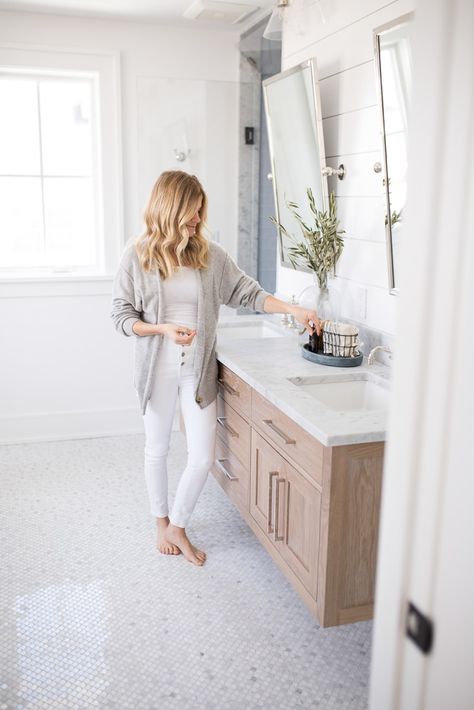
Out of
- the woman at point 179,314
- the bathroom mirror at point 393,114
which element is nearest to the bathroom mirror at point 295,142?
the bathroom mirror at point 393,114

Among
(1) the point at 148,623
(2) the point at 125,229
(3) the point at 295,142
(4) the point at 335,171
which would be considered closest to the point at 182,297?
(4) the point at 335,171

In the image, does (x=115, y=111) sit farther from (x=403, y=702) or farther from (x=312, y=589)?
(x=403, y=702)

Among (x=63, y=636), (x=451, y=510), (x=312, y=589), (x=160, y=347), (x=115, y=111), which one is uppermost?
(x=115, y=111)

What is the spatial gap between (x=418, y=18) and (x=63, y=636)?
2103 mm

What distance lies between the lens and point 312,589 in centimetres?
199

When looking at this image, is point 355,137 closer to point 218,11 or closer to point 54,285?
point 218,11

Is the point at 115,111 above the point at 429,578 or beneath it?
above

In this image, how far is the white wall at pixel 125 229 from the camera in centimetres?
377

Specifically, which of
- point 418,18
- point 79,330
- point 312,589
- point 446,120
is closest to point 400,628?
point 446,120

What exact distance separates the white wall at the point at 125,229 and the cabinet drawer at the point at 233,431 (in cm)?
138

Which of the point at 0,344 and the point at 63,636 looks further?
the point at 0,344

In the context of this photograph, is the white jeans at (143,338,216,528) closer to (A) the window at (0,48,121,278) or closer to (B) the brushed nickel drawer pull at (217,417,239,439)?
(B) the brushed nickel drawer pull at (217,417,239,439)

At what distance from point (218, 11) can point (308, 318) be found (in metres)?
1.82

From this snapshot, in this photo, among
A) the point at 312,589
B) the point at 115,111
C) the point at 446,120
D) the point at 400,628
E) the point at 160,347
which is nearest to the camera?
the point at 446,120
